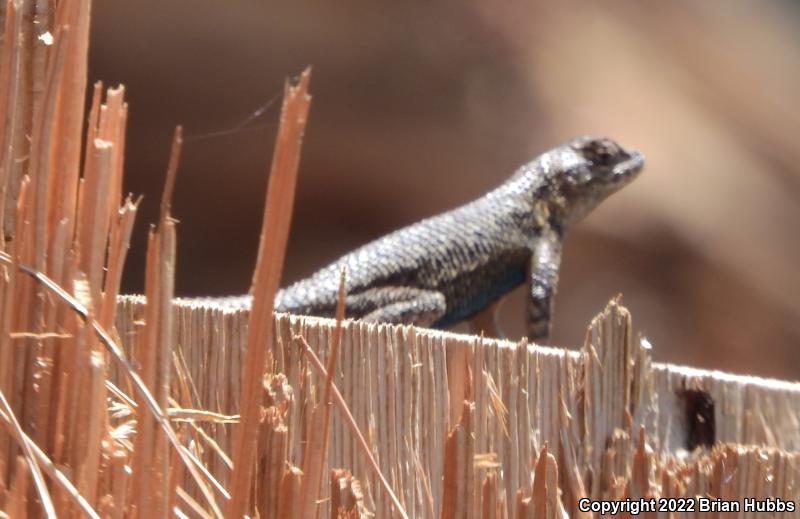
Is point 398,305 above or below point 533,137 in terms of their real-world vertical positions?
below

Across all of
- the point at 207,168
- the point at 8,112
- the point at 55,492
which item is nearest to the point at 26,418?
the point at 55,492

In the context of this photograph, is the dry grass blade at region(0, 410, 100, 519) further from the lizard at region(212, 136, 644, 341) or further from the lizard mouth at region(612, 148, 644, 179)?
the lizard mouth at region(612, 148, 644, 179)

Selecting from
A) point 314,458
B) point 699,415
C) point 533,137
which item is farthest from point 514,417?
point 533,137

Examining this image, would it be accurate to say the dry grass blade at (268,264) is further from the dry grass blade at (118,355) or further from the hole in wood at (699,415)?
the hole in wood at (699,415)

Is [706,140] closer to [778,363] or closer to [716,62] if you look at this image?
[716,62]

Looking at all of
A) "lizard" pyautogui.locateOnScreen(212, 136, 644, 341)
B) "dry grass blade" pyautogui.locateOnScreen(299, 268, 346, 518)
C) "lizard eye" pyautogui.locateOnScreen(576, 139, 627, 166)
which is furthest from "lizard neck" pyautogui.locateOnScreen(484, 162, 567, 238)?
"dry grass blade" pyautogui.locateOnScreen(299, 268, 346, 518)

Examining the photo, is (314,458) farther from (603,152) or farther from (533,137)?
(533,137)

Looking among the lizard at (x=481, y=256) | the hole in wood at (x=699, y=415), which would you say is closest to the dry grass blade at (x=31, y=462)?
the hole in wood at (x=699, y=415)
